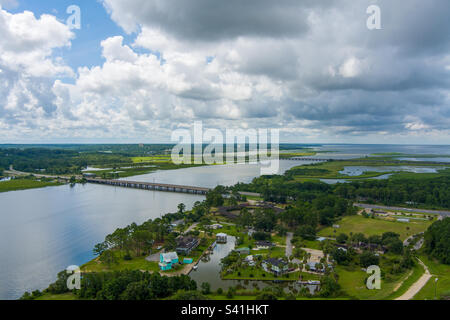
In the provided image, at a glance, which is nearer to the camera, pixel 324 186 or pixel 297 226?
pixel 297 226

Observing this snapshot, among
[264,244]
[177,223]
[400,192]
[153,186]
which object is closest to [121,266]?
[177,223]

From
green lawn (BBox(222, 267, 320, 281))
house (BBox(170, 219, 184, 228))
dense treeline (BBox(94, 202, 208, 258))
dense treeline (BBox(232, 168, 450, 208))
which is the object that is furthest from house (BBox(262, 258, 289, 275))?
dense treeline (BBox(232, 168, 450, 208))

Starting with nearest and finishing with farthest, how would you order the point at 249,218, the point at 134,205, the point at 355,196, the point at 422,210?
the point at 249,218
the point at 422,210
the point at 134,205
the point at 355,196

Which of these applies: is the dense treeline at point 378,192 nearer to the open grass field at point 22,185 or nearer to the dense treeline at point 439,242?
the dense treeline at point 439,242

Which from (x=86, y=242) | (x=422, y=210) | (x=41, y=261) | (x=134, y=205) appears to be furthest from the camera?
(x=134, y=205)

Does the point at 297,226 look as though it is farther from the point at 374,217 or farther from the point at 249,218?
A: the point at 374,217
